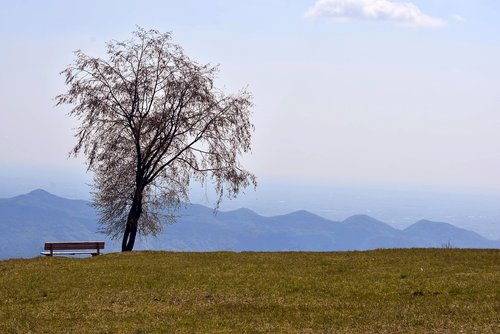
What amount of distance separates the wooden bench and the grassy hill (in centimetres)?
777

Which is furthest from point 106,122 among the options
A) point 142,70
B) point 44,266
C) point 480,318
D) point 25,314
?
A: point 480,318

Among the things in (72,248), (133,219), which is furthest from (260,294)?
(133,219)

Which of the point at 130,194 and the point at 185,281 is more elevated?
the point at 130,194

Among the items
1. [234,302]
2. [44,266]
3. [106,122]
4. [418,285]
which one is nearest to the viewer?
[234,302]

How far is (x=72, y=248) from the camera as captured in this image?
42.9 metres

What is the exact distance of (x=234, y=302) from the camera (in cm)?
2309

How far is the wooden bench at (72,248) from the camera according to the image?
42.2 m

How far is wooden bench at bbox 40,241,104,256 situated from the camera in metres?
42.2

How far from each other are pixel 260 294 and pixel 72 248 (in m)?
22.0

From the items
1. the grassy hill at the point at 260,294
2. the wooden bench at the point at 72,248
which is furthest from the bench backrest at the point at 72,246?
the grassy hill at the point at 260,294

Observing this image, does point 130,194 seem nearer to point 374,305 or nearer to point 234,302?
point 234,302

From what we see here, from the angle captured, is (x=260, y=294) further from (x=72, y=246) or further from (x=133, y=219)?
(x=133, y=219)

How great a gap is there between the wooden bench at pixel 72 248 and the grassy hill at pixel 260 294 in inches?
306

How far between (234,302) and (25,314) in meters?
6.91
